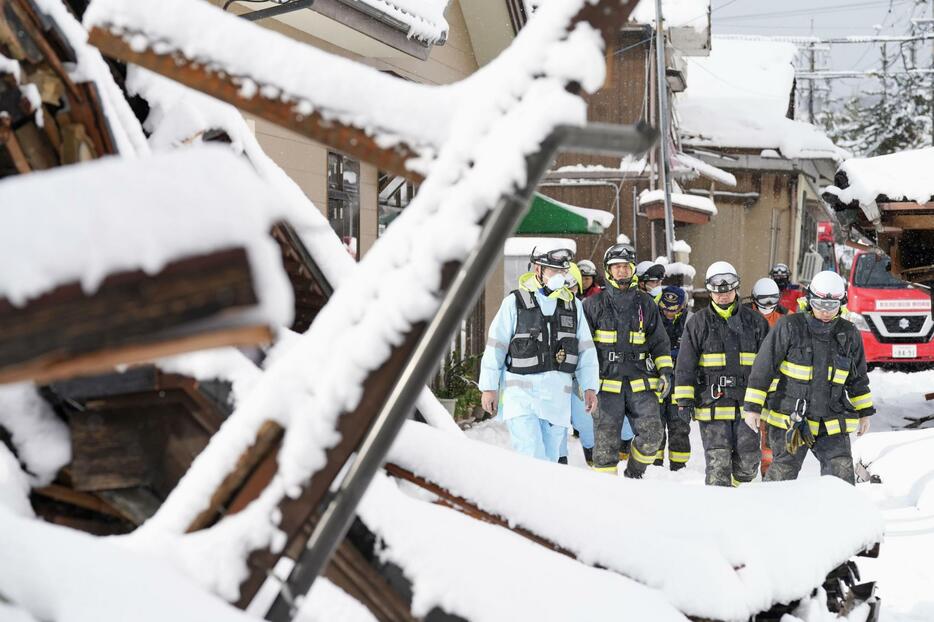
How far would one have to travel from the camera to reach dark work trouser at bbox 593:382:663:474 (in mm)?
8398

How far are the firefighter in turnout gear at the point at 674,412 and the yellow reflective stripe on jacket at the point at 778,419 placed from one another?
983 mm

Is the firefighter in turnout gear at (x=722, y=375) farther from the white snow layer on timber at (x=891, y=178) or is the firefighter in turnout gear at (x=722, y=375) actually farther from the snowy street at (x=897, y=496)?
the white snow layer on timber at (x=891, y=178)

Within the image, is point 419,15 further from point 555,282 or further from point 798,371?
point 798,371

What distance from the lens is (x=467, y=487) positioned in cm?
209

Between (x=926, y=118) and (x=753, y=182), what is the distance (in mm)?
19310

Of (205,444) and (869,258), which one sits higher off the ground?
(869,258)

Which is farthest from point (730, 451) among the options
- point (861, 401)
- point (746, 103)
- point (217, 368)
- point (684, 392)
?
point (746, 103)

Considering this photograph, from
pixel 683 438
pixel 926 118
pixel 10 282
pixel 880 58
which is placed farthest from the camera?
pixel 880 58

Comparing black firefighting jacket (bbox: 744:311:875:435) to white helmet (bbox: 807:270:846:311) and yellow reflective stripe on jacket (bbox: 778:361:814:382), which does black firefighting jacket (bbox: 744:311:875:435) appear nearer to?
yellow reflective stripe on jacket (bbox: 778:361:814:382)

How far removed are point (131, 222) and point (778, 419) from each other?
7484 mm

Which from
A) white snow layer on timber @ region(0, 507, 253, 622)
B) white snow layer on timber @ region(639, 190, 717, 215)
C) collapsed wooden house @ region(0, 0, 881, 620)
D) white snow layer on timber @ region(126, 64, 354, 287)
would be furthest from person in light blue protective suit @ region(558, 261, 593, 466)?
white snow layer on timber @ region(639, 190, 717, 215)

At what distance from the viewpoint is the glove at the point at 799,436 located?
7536 millimetres

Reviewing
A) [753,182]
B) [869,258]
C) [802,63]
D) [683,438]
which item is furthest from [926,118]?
[683,438]

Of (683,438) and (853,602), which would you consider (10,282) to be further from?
(683,438)
